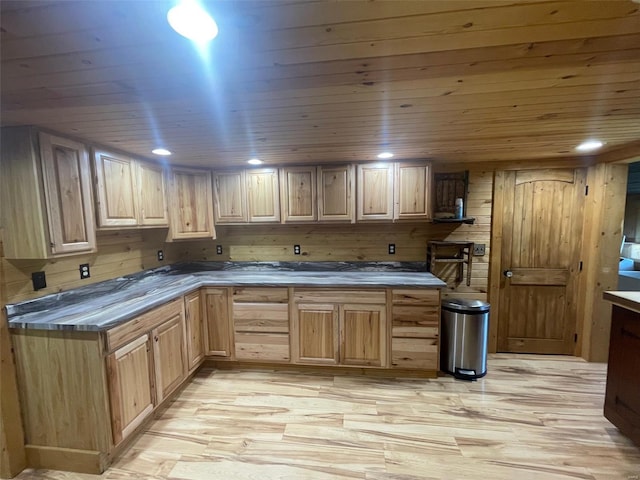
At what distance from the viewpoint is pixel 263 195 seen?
3.21 m

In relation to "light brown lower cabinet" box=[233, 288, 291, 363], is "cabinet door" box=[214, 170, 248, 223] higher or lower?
higher

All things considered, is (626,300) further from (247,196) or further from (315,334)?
(247,196)

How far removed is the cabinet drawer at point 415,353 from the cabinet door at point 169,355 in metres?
1.97

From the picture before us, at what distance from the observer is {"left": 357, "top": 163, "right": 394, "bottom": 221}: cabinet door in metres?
3.02

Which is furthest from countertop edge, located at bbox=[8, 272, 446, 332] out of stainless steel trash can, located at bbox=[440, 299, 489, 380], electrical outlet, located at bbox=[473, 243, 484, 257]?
electrical outlet, located at bbox=[473, 243, 484, 257]

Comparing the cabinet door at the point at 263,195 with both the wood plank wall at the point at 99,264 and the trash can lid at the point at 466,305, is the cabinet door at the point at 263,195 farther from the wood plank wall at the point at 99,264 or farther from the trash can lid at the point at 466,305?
the trash can lid at the point at 466,305

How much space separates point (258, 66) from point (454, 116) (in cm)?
124

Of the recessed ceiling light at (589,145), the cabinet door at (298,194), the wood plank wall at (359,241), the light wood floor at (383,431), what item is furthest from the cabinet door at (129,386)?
the recessed ceiling light at (589,145)

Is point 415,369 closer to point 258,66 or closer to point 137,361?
point 137,361

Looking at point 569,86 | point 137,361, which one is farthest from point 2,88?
→ point 569,86

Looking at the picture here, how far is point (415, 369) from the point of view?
2.80 meters

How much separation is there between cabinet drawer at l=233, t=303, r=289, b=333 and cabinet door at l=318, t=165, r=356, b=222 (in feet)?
3.49

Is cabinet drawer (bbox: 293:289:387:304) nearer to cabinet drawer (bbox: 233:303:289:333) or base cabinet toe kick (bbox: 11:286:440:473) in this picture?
base cabinet toe kick (bbox: 11:286:440:473)

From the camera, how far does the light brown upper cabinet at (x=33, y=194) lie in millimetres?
1802
